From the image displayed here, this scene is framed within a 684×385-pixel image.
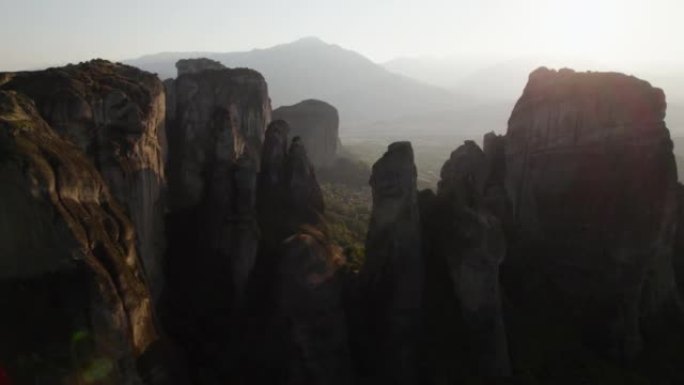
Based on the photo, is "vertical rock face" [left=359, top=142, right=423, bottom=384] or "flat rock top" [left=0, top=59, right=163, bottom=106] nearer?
"flat rock top" [left=0, top=59, right=163, bottom=106]

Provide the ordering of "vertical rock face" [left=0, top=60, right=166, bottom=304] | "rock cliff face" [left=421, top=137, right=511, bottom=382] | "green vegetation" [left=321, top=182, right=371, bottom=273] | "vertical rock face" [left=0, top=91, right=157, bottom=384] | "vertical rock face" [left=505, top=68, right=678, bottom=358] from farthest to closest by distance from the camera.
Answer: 1. "green vegetation" [left=321, top=182, right=371, bottom=273]
2. "vertical rock face" [left=505, top=68, right=678, bottom=358]
3. "rock cliff face" [left=421, top=137, right=511, bottom=382]
4. "vertical rock face" [left=0, top=60, right=166, bottom=304]
5. "vertical rock face" [left=0, top=91, right=157, bottom=384]

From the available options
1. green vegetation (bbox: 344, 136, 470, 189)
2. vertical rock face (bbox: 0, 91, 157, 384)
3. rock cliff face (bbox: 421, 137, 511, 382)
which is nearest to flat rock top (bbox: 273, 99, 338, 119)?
green vegetation (bbox: 344, 136, 470, 189)

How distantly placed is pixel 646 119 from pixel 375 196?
15437 mm

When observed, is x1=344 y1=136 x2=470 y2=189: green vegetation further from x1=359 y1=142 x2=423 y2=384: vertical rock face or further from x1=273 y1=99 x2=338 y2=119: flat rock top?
x1=359 y1=142 x2=423 y2=384: vertical rock face

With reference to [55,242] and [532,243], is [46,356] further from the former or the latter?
[532,243]

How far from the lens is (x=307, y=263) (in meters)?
28.4

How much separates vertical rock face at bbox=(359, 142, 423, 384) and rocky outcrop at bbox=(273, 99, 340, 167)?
4925 centimetres

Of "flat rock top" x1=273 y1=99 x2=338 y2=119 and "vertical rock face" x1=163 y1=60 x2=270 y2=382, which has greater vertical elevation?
"flat rock top" x1=273 y1=99 x2=338 y2=119

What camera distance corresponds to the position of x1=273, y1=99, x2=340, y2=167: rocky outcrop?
8269cm

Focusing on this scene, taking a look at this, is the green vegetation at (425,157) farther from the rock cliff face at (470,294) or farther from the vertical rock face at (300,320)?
the vertical rock face at (300,320)

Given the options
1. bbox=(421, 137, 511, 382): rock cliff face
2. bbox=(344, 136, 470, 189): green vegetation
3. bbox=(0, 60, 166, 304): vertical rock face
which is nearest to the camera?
bbox=(0, 60, 166, 304): vertical rock face

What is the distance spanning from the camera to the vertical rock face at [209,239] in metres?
31.3

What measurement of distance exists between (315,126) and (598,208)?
52.2 meters

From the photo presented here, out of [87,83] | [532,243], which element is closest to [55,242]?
[87,83]
